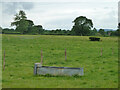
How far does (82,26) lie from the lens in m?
125

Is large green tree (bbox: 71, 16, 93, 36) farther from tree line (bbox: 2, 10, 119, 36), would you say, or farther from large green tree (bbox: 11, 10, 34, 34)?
large green tree (bbox: 11, 10, 34, 34)

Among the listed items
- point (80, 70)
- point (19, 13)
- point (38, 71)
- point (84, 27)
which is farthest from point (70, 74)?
point (19, 13)

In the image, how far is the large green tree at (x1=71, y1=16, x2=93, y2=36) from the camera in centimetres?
12381

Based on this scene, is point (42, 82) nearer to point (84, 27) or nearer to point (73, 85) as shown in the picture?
point (73, 85)

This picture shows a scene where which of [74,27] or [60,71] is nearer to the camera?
[60,71]

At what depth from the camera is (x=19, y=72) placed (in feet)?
56.0

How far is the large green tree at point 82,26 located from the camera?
124 metres

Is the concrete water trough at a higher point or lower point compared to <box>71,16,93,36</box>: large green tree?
lower

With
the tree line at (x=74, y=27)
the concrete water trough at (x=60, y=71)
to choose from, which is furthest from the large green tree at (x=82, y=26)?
the concrete water trough at (x=60, y=71)

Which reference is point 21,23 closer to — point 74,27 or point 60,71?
point 74,27

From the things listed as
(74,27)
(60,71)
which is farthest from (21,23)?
(60,71)

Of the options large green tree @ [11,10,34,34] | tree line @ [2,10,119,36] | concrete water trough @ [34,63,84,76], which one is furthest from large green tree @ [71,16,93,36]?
concrete water trough @ [34,63,84,76]

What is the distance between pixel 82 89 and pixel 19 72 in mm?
6597

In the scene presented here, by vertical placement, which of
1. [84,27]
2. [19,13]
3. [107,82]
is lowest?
[107,82]
